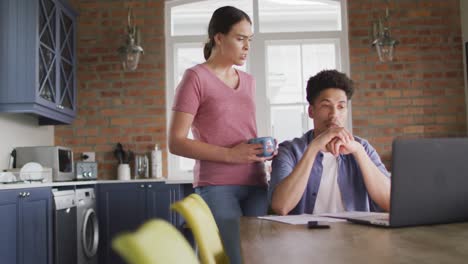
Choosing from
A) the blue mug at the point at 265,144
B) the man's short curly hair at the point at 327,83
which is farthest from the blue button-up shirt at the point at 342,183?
the man's short curly hair at the point at 327,83

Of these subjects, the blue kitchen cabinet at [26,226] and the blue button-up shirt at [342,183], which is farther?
the blue kitchen cabinet at [26,226]

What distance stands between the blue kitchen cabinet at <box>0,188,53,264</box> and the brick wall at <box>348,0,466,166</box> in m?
2.81

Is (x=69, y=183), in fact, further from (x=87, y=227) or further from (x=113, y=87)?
(x=113, y=87)

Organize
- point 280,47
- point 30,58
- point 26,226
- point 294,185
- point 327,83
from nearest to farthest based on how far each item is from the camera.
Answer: point 294,185
point 327,83
point 26,226
point 30,58
point 280,47

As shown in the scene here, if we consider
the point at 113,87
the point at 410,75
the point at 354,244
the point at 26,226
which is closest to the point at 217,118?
the point at 354,244

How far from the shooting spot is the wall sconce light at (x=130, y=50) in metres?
4.50

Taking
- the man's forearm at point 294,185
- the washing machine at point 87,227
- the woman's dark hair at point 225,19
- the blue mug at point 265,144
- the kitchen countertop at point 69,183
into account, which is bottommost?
the washing machine at point 87,227

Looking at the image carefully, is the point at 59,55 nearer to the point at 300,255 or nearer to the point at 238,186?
the point at 238,186

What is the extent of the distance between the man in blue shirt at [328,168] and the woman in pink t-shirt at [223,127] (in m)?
0.11

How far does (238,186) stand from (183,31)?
3523 mm

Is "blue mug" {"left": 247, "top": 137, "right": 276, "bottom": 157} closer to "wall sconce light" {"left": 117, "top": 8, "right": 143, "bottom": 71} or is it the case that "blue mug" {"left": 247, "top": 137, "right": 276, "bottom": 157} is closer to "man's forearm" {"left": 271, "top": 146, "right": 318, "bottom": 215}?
"man's forearm" {"left": 271, "top": 146, "right": 318, "bottom": 215}

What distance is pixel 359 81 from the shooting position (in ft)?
16.1

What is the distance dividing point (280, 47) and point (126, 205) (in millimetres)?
2087

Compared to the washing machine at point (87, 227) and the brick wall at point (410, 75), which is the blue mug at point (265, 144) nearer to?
the washing machine at point (87, 227)
